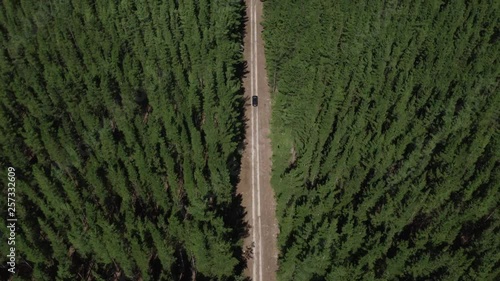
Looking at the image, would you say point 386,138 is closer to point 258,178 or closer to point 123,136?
point 258,178

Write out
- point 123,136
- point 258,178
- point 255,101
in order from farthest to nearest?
point 255,101
point 123,136
point 258,178

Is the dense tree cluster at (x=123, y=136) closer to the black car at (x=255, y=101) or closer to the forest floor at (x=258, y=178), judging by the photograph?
the forest floor at (x=258, y=178)

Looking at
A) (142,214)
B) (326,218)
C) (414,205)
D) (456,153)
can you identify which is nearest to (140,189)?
(142,214)

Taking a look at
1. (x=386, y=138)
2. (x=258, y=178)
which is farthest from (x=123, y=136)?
(x=386, y=138)

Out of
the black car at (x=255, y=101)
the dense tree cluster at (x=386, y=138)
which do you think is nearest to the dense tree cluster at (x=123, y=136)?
the black car at (x=255, y=101)

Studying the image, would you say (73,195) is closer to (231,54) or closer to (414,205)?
(231,54)

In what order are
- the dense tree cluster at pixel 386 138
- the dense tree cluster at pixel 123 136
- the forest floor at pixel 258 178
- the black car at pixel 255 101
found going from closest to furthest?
the dense tree cluster at pixel 386 138 → the dense tree cluster at pixel 123 136 → the forest floor at pixel 258 178 → the black car at pixel 255 101

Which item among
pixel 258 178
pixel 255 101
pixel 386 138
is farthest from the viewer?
pixel 255 101
